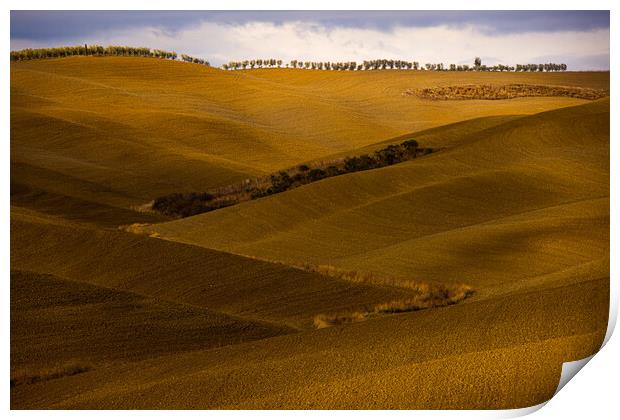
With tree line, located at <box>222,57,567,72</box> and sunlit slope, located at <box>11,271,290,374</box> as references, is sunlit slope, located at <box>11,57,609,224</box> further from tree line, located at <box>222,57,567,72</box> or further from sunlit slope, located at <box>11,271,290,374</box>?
sunlit slope, located at <box>11,271,290,374</box>

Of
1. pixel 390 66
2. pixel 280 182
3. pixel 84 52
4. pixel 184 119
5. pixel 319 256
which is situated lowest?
pixel 319 256

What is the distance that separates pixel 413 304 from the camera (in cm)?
833

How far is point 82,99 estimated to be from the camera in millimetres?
17969

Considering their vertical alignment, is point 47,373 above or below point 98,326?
below

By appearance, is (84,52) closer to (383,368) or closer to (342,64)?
(342,64)

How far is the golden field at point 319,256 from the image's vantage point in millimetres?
6414

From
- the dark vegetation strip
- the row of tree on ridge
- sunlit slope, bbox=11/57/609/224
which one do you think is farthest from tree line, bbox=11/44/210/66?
the dark vegetation strip

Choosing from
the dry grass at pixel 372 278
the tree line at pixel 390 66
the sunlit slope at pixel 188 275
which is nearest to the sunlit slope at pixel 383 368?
the sunlit slope at pixel 188 275

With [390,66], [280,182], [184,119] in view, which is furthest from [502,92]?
[184,119]

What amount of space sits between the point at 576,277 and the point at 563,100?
18.3ft

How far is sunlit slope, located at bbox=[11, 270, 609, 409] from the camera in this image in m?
6.22

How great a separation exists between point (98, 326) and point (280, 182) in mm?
7522

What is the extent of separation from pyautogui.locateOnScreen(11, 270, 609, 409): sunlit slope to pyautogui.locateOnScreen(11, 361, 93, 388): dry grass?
0.14 m

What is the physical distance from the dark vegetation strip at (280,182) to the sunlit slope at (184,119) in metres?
0.60
